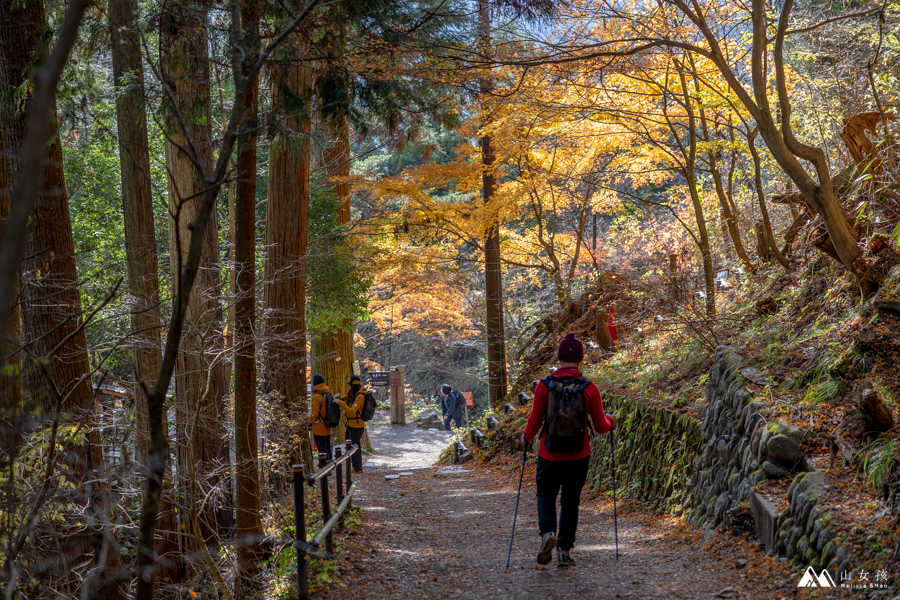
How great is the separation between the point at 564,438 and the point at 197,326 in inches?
153

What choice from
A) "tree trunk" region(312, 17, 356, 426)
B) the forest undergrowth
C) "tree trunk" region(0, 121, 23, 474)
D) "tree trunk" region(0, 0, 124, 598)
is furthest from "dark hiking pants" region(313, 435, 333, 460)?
"tree trunk" region(0, 121, 23, 474)

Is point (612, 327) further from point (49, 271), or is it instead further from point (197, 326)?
point (49, 271)

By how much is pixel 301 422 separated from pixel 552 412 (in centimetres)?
561

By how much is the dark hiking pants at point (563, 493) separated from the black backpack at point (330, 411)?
6131mm

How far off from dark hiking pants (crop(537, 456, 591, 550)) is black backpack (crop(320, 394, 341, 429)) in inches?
241

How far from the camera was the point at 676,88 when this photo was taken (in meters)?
10.9

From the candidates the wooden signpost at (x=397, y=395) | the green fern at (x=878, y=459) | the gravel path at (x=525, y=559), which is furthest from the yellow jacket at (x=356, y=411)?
the wooden signpost at (x=397, y=395)

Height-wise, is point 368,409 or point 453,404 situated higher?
point 368,409

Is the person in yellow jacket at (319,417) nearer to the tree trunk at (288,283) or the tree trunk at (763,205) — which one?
the tree trunk at (288,283)

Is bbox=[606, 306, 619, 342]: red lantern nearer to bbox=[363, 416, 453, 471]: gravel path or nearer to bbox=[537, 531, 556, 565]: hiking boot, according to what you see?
bbox=[363, 416, 453, 471]: gravel path
